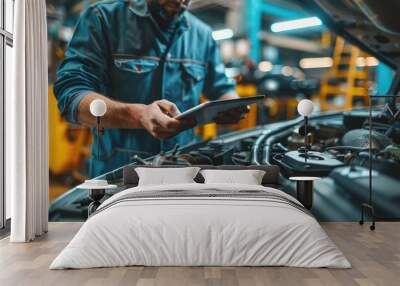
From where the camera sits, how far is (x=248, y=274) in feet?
13.5

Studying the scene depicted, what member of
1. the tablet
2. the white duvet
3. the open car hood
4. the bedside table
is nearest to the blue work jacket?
the tablet

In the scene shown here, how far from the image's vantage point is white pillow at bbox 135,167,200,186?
617 centimetres

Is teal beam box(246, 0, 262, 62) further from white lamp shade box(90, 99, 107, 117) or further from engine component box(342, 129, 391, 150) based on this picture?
white lamp shade box(90, 99, 107, 117)

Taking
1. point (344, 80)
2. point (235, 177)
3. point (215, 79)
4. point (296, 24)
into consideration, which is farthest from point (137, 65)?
point (344, 80)

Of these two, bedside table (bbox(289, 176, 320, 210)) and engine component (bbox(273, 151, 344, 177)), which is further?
engine component (bbox(273, 151, 344, 177))

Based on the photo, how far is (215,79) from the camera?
23.3 feet

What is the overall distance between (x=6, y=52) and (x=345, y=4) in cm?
431

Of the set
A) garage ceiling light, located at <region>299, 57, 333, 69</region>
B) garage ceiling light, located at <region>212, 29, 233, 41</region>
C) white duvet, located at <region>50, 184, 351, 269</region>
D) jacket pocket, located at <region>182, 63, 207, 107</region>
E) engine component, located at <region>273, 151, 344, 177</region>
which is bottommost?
white duvet, located at <region>50, 184, 351, 269</region>

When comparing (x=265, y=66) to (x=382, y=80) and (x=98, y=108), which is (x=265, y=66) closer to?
Result: (x=382, y=80)

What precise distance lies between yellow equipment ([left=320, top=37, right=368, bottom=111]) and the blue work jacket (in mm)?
1862

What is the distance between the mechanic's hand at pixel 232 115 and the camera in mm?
6996

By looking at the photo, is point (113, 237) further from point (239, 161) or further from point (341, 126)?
point (341, 126)

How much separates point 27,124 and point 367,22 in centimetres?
446

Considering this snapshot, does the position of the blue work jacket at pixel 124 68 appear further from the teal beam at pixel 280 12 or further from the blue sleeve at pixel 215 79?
the teal beam at pixel 280 12
